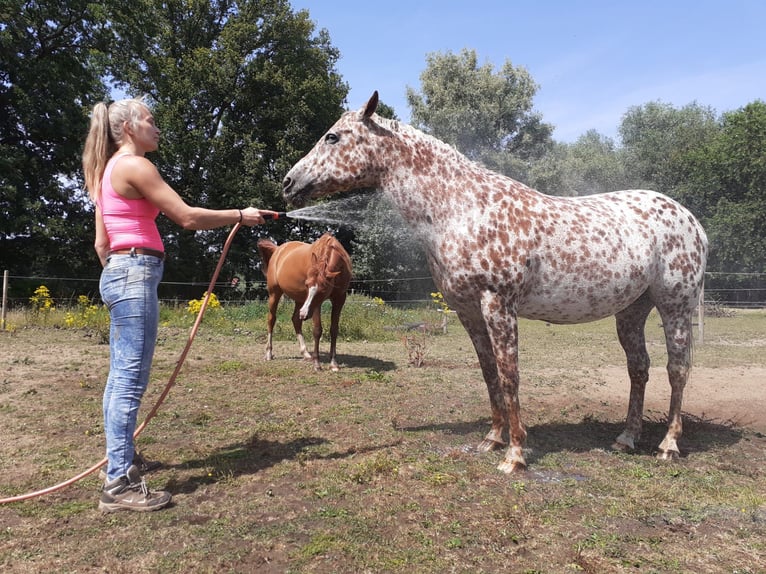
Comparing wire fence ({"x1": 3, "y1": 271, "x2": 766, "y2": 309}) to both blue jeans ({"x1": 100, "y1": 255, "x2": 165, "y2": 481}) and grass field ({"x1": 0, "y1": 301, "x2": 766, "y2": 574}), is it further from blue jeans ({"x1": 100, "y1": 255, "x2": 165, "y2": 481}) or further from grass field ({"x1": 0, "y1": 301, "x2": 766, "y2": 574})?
blue jeans ({"x1": 100, "y1": 255, "x2": 165, "y2": 481})

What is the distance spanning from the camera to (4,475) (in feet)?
11.4

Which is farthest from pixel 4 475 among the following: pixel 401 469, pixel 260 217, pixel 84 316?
pixel 84 316

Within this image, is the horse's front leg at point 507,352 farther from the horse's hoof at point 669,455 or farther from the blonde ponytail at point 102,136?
the blonde ponytail at point 102,136

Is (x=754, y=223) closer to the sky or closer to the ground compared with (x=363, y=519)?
closer to the sky

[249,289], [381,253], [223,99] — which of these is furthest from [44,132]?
[381,253]

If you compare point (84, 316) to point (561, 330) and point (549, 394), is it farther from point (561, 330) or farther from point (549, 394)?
point (561, 330)

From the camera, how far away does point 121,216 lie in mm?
2992

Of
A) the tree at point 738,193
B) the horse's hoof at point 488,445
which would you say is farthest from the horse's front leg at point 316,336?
the tree at point 738,193

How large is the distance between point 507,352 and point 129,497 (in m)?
2.63

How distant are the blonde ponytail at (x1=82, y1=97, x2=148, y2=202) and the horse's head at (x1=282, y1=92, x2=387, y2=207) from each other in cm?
122

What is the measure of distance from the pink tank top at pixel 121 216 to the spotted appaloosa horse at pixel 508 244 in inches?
50.7

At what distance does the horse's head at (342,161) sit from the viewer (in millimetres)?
3971

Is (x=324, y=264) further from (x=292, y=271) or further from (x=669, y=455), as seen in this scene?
(x=669, y=455)

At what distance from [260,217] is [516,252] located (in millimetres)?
1851
